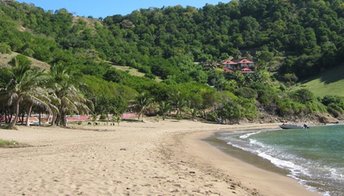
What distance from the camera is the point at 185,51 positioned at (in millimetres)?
191000

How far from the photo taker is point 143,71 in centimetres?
14062

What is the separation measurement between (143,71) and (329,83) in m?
63.6

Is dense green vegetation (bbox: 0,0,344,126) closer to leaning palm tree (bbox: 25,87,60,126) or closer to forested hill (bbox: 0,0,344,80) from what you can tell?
leaning palm tree (bbox: 25,87,60,126)

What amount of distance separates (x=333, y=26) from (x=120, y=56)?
339 feet

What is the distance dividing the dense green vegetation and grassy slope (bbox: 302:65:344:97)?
5.44 meters

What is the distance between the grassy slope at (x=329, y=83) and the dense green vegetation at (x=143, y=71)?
544 cm

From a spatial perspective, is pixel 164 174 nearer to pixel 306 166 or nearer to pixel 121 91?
pixel 306 166

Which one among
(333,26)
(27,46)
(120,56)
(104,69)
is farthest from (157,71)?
(333,26)

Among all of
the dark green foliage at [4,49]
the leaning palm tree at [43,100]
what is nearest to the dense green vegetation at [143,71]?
the leaning palm tree at [43,100]

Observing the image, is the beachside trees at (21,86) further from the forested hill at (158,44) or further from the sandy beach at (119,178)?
the forested hill at (158,44)

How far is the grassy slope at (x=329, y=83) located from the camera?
135875mm

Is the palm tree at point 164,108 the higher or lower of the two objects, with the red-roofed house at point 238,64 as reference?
lower

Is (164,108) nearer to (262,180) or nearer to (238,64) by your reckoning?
(262,180)

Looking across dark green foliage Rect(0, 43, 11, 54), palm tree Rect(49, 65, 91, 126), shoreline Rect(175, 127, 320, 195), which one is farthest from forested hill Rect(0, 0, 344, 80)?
shoreline Rect(175, 127, 320, 195)
